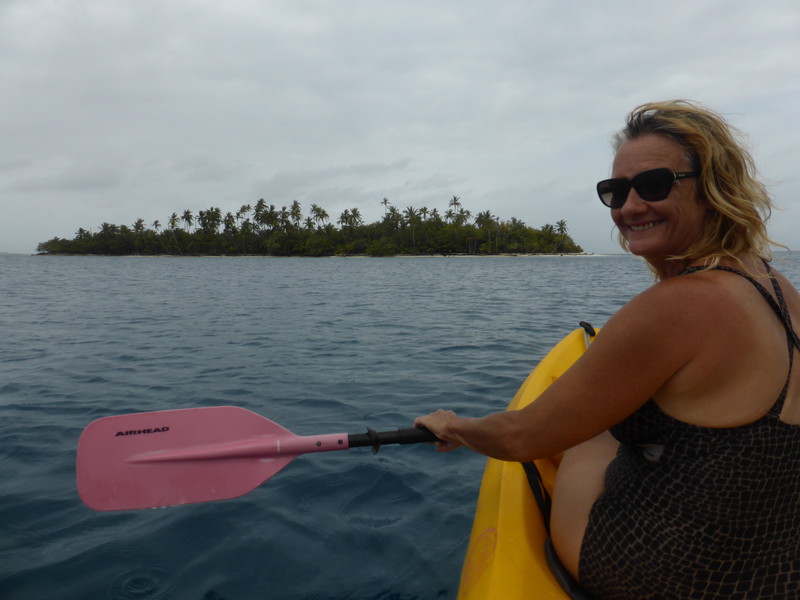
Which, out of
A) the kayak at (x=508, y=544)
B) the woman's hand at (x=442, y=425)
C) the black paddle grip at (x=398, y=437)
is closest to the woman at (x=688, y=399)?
the kayak at (x=508, y=544)

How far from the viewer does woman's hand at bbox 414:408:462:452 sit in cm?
232

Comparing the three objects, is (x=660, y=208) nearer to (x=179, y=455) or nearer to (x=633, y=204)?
(x=633, y=204)

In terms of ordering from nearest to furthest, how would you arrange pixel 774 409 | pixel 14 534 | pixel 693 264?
pixel 774 409, pixel 693 264, pixel 14 534

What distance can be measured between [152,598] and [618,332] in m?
2.78

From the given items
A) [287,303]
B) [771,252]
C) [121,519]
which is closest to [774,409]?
[771,252]

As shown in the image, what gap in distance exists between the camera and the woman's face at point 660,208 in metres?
1.58

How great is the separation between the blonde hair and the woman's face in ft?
0.08

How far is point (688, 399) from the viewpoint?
140 cm

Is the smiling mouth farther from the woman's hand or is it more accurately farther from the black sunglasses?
the woman's hand

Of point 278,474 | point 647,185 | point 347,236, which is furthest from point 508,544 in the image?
point 347,236

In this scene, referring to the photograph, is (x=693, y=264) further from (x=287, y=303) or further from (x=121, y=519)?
(x=287, y=303)

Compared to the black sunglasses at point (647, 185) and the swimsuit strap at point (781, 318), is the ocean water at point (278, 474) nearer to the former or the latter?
the swimsuit strap at point (781, 318)

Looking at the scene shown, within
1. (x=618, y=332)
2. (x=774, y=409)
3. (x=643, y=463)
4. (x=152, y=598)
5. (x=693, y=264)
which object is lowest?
(x=152, y=598)

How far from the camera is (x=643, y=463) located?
1591mm
